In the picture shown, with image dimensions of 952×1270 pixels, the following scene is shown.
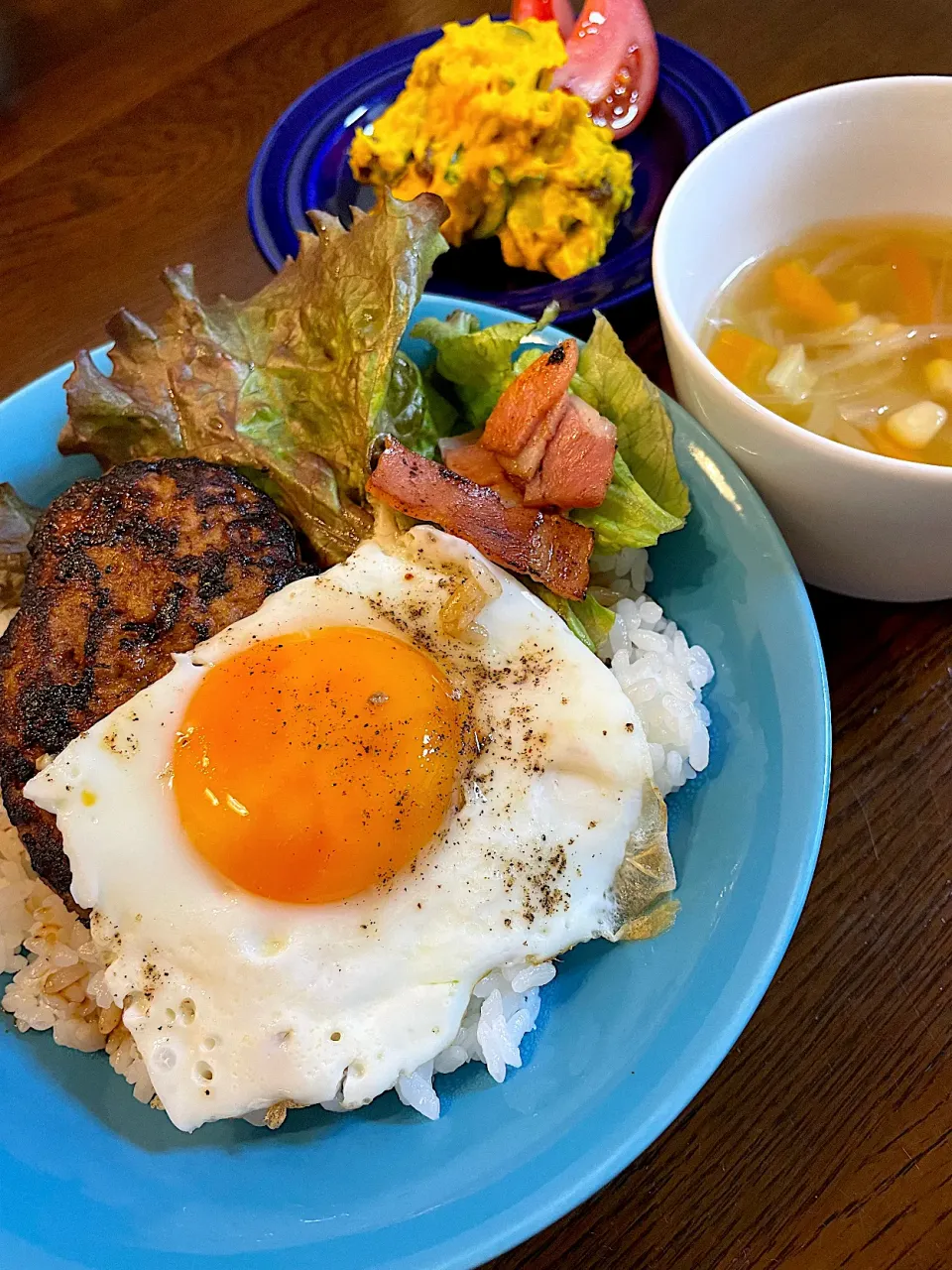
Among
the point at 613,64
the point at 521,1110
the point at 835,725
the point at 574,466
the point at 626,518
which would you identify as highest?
the point at 613,64

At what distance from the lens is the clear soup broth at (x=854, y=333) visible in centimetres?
167

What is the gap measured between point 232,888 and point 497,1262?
698mm

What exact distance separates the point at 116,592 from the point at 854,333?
144cm

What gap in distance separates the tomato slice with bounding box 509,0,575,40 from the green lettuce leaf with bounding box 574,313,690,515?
1.45 meters

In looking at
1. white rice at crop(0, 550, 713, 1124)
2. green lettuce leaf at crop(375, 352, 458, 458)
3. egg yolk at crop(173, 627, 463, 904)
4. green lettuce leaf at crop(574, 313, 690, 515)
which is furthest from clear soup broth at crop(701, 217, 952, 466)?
egg yolk at crop(173, 627, 463, 904)

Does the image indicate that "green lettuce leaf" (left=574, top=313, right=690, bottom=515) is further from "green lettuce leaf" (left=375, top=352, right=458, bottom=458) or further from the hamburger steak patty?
the hamburger steak patty

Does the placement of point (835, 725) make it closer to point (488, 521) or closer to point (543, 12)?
point (488, 521)

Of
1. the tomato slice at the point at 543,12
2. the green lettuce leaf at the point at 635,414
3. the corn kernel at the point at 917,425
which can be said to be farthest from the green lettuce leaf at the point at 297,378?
the tomato slice at the point at 543,12

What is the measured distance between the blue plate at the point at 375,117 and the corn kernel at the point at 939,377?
804mm

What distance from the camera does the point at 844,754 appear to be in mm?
1723

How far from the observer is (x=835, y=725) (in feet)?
5.75

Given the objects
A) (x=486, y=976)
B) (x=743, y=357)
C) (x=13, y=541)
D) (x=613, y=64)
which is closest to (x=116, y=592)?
(x=13, y=541)

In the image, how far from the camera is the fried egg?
129 cm

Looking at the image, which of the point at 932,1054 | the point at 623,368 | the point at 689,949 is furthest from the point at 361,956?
the point at 623,368
